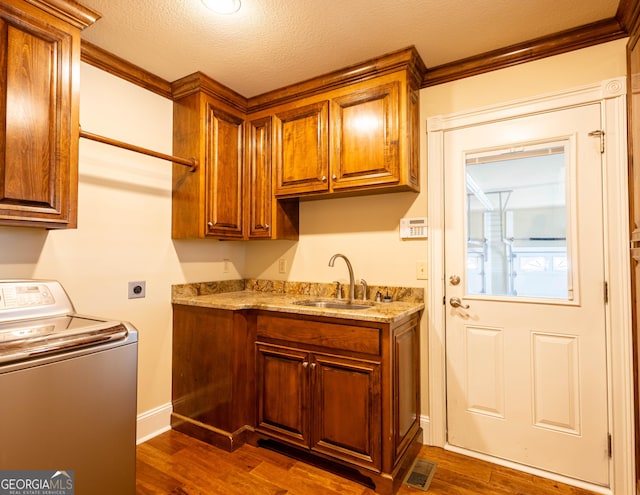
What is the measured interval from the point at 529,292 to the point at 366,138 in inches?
51.3

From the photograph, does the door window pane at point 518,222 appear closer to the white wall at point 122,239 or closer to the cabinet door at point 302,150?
the cabinet door at point 302,150

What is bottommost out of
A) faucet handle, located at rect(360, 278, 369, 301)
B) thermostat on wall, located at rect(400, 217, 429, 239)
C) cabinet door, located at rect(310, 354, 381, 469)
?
cabinet door, located at rect(310, 354, 381, 469)

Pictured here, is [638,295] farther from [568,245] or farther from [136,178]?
[136,178]

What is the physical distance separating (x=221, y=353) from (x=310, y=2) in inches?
79.0

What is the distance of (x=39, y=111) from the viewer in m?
1.52

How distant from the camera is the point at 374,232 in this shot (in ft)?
7.87

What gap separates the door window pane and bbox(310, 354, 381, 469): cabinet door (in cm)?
86

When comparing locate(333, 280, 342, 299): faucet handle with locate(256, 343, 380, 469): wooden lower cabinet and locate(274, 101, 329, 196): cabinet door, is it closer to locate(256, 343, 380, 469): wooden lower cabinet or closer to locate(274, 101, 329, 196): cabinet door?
locate(256, 343, 380, 469): wooden lower cabinet

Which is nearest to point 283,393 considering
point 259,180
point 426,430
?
point 426,430

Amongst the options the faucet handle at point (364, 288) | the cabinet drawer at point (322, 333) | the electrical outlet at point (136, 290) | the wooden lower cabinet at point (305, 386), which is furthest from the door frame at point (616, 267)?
the electrical outlet at point (136, 290)

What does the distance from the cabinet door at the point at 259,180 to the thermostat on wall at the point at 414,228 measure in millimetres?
957

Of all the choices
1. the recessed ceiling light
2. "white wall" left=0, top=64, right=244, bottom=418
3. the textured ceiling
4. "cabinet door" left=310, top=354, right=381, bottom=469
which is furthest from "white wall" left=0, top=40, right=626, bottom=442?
the recessed ceiling light

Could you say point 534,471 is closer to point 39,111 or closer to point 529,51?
point 529,51

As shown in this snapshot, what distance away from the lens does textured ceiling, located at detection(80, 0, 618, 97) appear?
1.66m
